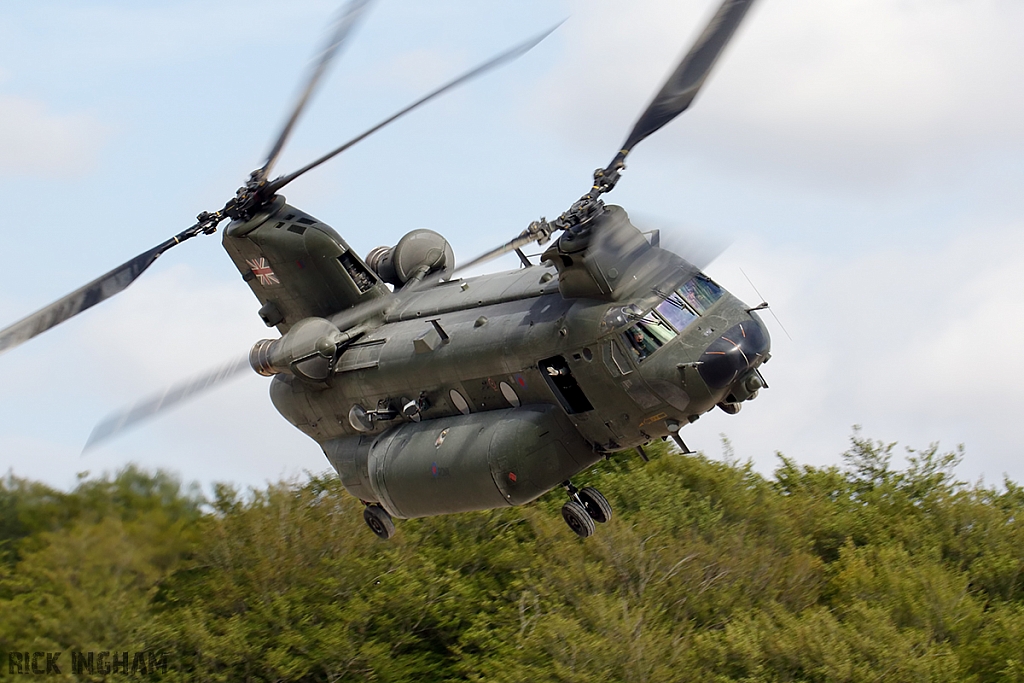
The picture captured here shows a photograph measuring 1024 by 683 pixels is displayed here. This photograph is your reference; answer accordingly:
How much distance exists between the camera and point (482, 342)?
1842cm

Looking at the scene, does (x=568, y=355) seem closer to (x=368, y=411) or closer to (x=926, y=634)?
(x=368, y=411)

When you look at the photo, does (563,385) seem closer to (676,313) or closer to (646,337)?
(646,337)

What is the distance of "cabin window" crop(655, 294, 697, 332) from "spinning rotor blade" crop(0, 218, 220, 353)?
26.2 feet

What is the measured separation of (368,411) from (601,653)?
1621 cm

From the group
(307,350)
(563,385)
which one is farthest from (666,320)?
(307,350)

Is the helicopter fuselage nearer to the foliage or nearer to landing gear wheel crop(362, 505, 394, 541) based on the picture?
landing gear wheel crop(362, 505, 394, 541)

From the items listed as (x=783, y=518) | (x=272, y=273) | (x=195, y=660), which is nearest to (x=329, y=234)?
(x=272, y=273)

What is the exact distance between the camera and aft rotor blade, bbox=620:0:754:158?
49.6 feet

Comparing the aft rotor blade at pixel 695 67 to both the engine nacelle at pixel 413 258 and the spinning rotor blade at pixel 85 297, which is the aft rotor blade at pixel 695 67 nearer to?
the engine nacelle at pixel 413 258

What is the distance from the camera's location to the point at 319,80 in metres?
19.2

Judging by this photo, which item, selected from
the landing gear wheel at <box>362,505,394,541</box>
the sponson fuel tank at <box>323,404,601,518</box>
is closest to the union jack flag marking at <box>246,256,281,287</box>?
the sponson fuel tank at <box>323,404,601,518</box>

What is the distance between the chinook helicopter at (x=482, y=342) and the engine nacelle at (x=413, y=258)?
0.03 metres

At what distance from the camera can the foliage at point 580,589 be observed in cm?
3356

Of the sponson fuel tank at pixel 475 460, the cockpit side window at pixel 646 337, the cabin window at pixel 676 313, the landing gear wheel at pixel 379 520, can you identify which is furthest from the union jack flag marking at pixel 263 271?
the cabin window at pixel 676 313
